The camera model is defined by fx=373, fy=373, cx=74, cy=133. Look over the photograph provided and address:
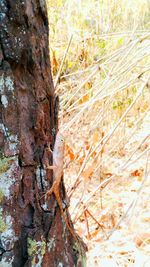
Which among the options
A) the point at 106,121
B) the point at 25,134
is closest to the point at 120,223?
the point at 106,121

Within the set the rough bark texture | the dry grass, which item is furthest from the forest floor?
the rough bark texture

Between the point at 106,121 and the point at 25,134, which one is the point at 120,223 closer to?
the point at 106,121

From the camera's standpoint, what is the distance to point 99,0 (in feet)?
7.04

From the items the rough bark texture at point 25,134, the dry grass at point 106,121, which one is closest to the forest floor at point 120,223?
the dry grass at point 106,121

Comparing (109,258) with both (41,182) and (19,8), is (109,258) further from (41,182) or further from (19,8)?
(19,8)

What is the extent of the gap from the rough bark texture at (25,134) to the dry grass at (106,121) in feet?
1.21

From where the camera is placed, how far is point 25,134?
0.62 metres

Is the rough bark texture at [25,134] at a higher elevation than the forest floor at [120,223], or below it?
higher

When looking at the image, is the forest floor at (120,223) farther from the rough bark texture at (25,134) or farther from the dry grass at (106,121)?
the rough bark texture at (25,134)

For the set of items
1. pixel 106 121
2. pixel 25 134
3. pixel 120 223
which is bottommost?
pixel 120 223

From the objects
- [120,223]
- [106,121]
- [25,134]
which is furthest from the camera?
[106,121]

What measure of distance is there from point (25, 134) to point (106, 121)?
126cm

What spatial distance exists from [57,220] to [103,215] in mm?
990

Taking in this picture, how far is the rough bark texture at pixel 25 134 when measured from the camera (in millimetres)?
585
